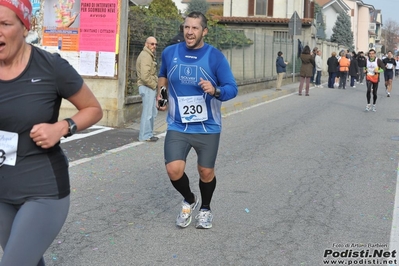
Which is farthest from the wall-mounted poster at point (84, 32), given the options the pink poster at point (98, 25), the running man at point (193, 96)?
the running man at point (193, 96)

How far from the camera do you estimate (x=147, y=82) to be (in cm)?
1200

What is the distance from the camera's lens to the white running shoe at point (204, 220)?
6.30m

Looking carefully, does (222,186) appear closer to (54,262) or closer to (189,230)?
(189,230)

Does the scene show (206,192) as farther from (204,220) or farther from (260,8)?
(260,8)

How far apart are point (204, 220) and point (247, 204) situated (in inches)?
46.3

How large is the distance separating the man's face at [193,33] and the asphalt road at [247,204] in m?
1.69

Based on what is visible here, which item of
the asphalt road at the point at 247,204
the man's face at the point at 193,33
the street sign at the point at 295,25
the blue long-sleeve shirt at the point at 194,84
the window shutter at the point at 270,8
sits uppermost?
the window shutter at the point at 270,8

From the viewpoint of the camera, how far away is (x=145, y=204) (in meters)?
7.33

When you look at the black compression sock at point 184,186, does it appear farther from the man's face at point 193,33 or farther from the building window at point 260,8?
the building window at point 260,8

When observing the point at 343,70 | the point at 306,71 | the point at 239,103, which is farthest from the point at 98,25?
the point at 343,70

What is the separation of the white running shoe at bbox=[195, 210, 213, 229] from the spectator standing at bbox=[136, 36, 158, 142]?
5942 mm

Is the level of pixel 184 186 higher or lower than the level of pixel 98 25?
lower

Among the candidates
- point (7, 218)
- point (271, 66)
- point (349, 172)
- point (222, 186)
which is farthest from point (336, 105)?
point (7, 218)

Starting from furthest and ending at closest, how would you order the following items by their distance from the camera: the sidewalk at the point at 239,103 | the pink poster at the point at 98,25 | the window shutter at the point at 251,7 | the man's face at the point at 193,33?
the window shutter at the point at 251,7 < the sidewalk at the point at 239,103 < the pink poster at the point at 98,25 < the man's face at the point at 193,33
